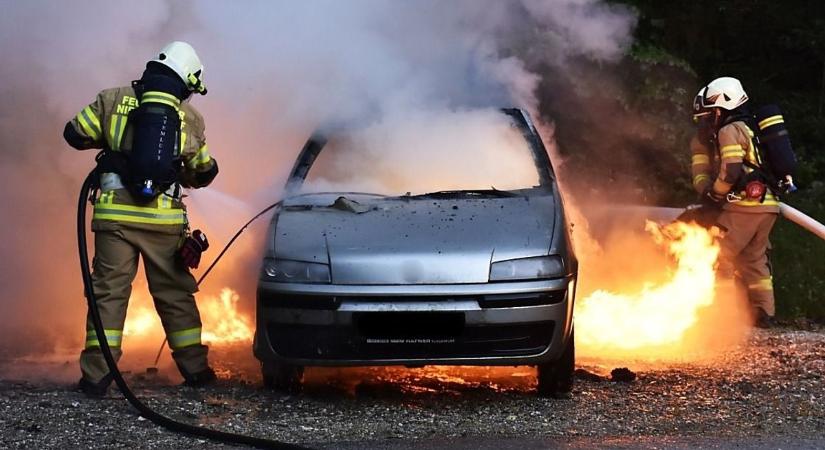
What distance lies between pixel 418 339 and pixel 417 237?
1.62ft

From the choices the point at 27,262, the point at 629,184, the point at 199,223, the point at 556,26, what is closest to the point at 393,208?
the point at 199,223

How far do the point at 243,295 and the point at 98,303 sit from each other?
3.68ft

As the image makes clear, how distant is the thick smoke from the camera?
685 centimetres

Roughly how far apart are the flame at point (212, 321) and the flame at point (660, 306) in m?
2.09

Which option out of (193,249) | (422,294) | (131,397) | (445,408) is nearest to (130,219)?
(193,249)

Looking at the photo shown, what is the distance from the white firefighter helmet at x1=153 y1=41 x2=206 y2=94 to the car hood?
2.68 ft

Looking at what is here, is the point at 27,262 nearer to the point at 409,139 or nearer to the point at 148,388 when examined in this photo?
the point at 148,388

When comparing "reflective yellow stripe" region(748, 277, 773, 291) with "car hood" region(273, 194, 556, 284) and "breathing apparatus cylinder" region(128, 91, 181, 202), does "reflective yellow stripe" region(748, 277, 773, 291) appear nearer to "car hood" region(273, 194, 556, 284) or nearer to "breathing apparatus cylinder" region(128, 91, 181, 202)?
"car hood" region(273, 194, 556, 284)

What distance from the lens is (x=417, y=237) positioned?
518cm

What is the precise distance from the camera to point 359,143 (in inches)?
249

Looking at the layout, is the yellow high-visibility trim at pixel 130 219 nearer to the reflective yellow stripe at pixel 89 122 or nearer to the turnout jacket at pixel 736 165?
the reflective yellow stripe at pixel 89 122

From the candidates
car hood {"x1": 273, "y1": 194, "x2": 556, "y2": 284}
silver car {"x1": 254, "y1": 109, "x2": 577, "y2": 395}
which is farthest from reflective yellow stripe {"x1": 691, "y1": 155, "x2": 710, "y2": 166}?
silver car {"x1": 254, "y1": 109, "x2": 577, "y2": 395}

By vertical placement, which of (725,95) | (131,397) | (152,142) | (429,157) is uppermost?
(725,95)

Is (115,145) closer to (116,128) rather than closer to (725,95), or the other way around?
(116,128)
